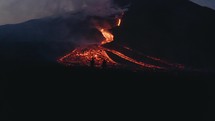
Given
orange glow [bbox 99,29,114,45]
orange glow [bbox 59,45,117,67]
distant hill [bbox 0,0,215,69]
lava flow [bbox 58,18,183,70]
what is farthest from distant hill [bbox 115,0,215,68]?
orange glow [bbox 59,45,117,67]

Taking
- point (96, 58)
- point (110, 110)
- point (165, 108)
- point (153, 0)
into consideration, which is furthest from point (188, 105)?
point (153, 0)

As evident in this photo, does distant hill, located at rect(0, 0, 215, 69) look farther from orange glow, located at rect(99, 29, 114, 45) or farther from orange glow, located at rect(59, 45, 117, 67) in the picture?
orange glow, located at rect(59, 45, 117, 67)

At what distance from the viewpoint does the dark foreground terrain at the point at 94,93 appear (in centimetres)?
1869

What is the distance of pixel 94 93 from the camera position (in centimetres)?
1978

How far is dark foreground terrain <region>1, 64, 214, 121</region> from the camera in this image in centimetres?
1869

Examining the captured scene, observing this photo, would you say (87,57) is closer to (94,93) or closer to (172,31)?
(94,93)

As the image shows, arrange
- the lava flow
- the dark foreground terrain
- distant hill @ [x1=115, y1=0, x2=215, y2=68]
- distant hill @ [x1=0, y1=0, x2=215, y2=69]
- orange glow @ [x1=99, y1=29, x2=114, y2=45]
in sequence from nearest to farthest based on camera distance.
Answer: the dark foreground terrain → the lava flow → distant hill @ [x1=0, y1=0, x2=215, y2=69] → distant hill @ [x1=115, y1=0, x2=215, y2=68] → orange glow @ [x1=99, y1=29, x2=114, y2=45]

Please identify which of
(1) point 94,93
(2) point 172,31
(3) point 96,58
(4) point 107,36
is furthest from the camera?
(2) point 172,31

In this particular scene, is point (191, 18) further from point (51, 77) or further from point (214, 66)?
point (51, 77)

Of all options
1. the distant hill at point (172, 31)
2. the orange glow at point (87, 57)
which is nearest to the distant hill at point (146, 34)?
the distant hill at point (172, 31)

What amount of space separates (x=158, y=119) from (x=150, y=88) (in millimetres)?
2004

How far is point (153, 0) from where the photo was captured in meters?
36.0

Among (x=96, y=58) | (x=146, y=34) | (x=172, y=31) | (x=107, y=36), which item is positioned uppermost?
(x=172, y=31)

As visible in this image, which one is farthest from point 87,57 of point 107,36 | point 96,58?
point 107,36
